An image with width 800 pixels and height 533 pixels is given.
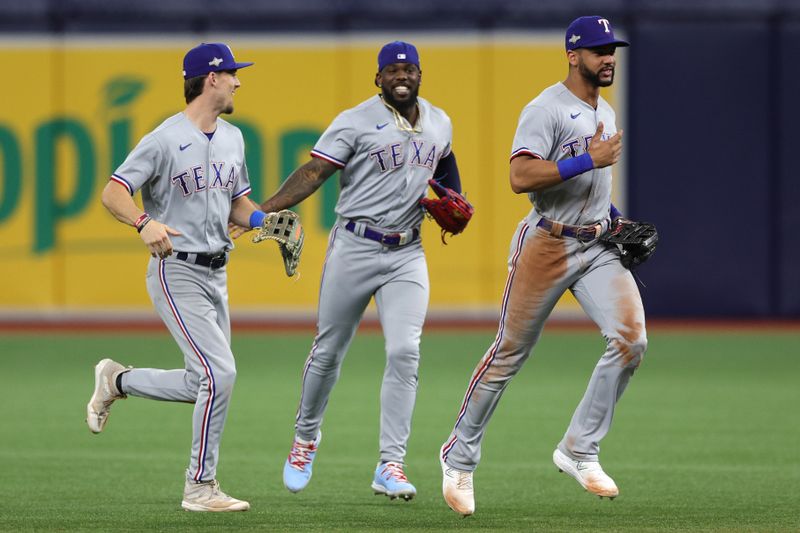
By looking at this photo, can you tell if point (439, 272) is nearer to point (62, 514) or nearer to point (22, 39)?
point (22, 39)

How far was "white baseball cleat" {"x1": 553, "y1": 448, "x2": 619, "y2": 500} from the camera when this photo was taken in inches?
266

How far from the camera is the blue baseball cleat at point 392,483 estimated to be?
7105 millimetres

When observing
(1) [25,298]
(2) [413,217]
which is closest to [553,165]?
(2) [413,217]

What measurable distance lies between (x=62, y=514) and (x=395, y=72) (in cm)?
283

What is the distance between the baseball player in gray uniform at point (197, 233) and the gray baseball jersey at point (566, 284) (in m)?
1.21

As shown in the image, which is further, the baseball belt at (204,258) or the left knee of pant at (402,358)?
the left knee of pant at (402,358)

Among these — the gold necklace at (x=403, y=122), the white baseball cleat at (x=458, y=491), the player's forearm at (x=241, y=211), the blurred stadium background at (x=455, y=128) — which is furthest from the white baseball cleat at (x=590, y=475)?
the blurred stadium background at (x=455, y=128)

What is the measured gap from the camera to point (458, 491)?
22.7 feet

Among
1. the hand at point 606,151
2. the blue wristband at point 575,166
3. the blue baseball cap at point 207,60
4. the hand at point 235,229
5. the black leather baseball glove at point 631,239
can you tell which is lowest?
the black leather baseball glove at point 631,239

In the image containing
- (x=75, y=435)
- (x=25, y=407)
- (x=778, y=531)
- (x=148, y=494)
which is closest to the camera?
(x=778, y=531)

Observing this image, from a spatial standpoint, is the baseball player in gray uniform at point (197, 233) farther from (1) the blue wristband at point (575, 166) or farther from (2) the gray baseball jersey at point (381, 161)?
(1) the blue wristband at point (575, 166)

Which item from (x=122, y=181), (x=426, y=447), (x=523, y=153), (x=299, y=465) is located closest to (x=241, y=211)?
(x=122, y=181)

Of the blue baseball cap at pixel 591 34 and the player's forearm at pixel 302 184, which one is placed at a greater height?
the blue baseball cap at pixel 591 34

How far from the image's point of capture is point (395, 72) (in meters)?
7.48
